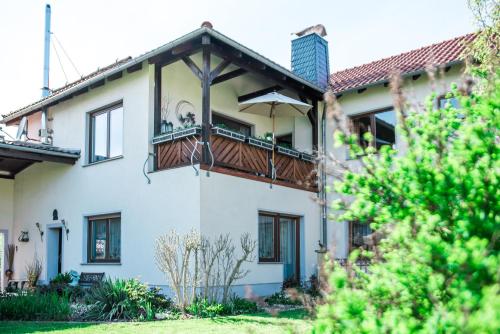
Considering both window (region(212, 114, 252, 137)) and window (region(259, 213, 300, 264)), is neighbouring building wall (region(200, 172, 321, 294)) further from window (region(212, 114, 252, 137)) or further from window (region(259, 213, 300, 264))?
window (region(212, 114, 252, 137))

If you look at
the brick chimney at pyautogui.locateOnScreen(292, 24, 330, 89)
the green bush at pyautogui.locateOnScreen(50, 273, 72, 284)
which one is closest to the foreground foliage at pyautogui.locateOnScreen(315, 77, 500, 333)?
the green bush at pyautogui.locateOnScreen(50, 273, 72, 284)

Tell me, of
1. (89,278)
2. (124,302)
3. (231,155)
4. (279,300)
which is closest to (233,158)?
(231,155)

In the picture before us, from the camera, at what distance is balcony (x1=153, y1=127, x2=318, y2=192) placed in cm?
1112

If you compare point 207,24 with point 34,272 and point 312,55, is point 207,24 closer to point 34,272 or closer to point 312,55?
point 312,55

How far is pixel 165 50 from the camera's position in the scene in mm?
11414

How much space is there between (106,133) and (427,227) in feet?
39.5

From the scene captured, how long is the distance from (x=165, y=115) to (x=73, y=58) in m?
9.99

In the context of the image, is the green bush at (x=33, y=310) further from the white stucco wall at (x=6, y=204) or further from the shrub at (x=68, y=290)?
the white stucco wall at (x=6, y=204)

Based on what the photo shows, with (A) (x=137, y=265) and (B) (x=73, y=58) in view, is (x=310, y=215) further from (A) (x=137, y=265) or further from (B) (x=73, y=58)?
(B) (x=73, y=58)

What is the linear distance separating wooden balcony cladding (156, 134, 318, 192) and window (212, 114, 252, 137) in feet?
6.07

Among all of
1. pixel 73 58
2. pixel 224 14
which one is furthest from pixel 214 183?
pixel 73 58

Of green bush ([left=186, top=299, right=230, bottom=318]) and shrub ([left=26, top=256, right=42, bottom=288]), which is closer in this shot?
green bush ([left=186, top=299, right=230, bottom=318])

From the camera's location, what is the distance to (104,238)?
1327cm

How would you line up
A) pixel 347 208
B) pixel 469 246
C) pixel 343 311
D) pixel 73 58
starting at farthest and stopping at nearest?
pixel 73 58 → pixel 347 208 → pixel 343 311 → pixel 469 246
